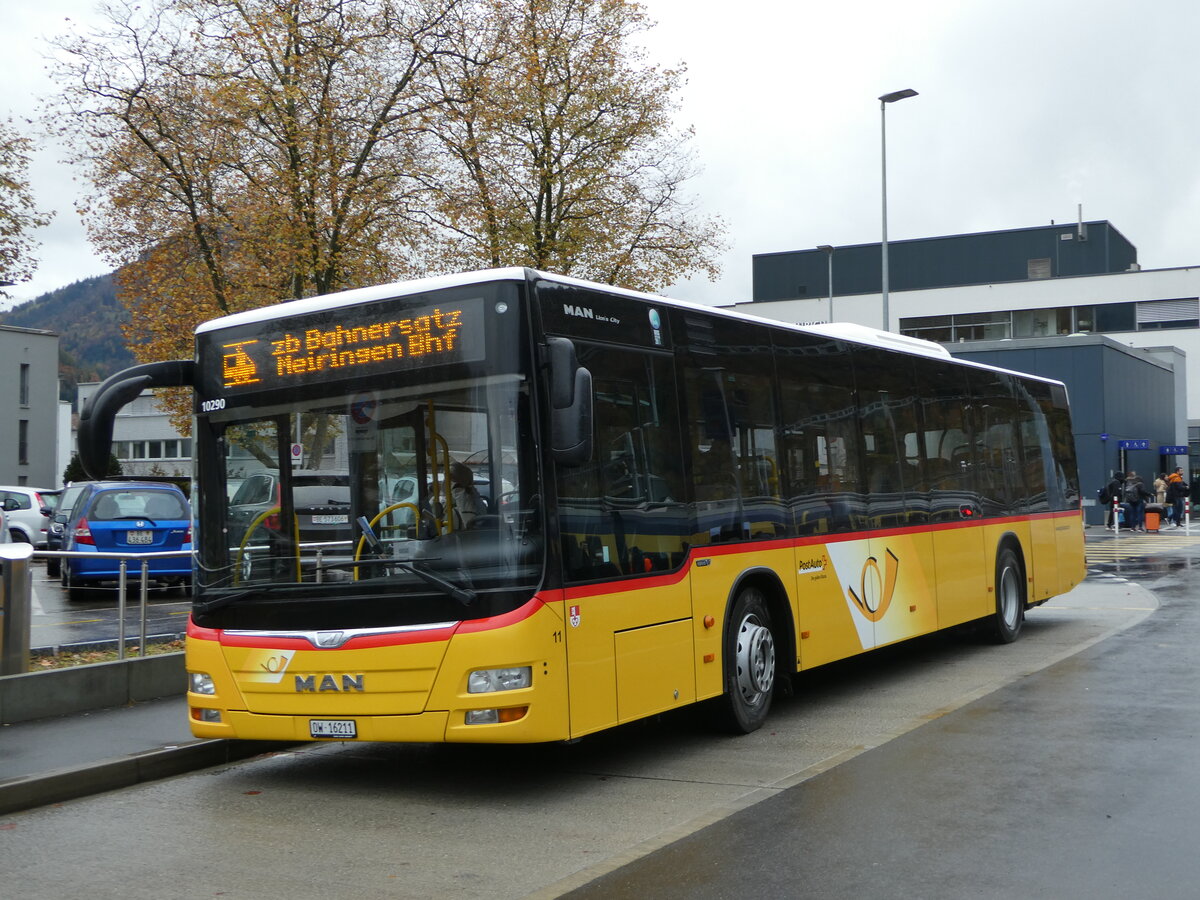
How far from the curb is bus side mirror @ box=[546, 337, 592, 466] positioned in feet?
11.2

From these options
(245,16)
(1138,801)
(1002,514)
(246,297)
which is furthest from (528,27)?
(1138,801)

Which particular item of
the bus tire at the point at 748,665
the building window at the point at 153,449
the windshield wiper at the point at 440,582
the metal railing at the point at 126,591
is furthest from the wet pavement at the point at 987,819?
the building window at the point at 153,449

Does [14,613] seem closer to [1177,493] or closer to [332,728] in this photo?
[332,728]

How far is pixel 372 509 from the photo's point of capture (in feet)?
24.9

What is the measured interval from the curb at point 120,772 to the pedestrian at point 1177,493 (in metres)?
42.0

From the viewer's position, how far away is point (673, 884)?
563cm

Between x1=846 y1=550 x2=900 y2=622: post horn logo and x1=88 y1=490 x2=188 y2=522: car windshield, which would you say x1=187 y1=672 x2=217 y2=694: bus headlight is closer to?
x1=846 y1=550 x2=900 y2=622: post horn logo

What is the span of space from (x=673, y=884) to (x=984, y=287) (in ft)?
218

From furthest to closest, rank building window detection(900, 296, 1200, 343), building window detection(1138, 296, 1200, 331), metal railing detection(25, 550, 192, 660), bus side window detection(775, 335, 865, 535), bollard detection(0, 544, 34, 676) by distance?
building window detection(900, 296, 1200, 343) → building window detection(1138, 296, 1200, 331) → metal railing detection(25, 550, 192, 660) → bus side window detection(775, 335, 865, 535) → bollard detection(0, 544, 34, 676)

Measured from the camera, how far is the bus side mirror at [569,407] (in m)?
7.12

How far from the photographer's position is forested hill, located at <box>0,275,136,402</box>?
140000 millimetres

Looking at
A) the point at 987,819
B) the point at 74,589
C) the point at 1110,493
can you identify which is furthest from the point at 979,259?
the point at 987,819

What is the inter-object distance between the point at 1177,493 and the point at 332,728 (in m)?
43.4

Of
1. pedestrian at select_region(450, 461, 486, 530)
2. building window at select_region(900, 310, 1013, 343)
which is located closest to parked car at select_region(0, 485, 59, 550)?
pedestrian at select_region(450, 461, 486, 530)
